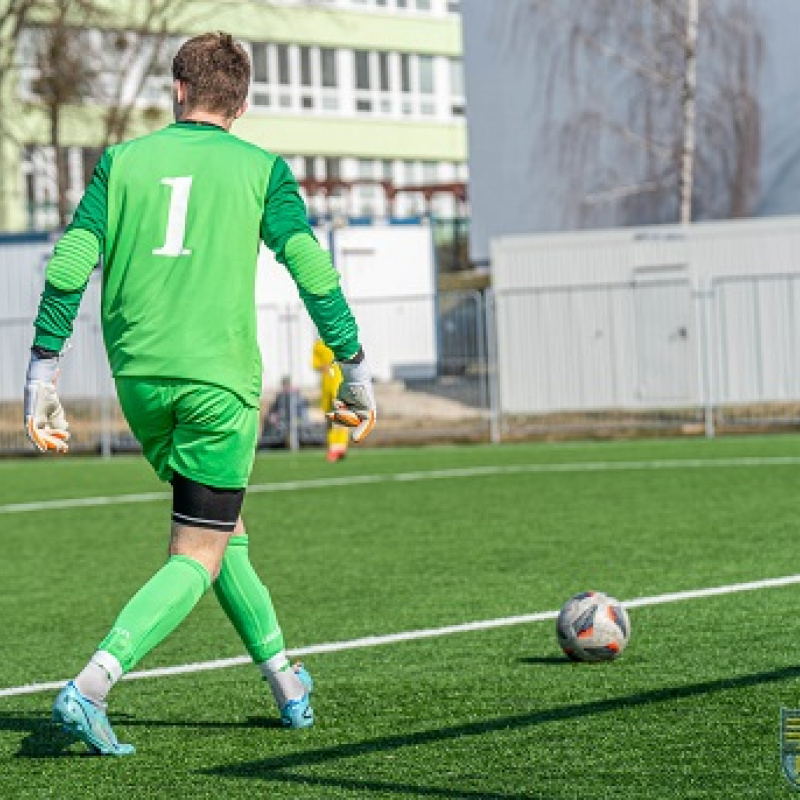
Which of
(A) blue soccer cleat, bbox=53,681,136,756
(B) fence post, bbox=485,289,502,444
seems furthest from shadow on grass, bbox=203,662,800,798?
(B) fence post, bbox=485,289,502,444

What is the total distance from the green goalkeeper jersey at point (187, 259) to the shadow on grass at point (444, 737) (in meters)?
1.09

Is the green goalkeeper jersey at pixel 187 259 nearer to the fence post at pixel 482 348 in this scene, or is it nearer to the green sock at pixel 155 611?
the green sock at pixel 155 611

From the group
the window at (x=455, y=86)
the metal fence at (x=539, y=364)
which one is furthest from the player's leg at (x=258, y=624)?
the window at (x=455, y=86)

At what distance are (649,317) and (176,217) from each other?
2525 cm

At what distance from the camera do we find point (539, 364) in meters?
32.6

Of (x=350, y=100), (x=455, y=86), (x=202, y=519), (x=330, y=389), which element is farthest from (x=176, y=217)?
(x=455, y=86)

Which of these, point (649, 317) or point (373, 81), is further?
point (373, 81)

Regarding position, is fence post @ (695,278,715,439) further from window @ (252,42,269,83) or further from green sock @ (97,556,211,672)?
window @ (252,42,269,83)

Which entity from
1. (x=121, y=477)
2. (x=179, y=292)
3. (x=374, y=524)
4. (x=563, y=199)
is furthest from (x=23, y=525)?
(x=563, y=199)

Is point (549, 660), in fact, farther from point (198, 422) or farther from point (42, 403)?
point (42, 403)

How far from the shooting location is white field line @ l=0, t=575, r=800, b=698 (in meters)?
8.64

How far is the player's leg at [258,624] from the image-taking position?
702cm

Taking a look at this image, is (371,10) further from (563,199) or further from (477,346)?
(477,346)

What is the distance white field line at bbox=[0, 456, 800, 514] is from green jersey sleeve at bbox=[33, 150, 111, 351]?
12825mm
